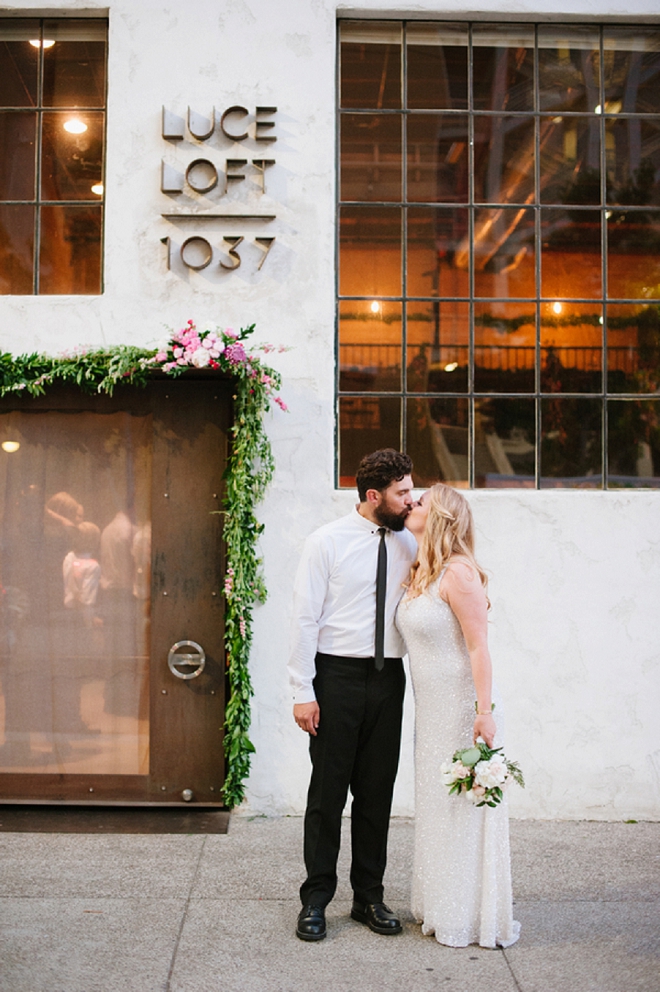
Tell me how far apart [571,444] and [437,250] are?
160 cm

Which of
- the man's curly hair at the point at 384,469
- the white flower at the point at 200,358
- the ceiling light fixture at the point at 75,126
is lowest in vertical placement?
the man's curly hair at the point at 384,469

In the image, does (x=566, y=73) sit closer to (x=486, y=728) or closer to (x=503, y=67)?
(x=503, y=67)

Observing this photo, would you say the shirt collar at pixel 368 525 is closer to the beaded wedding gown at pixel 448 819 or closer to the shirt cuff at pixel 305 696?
the beaded wedding gown at pixel 448 819

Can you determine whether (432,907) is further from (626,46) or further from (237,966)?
(626,46)

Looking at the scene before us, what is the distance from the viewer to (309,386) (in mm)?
5727

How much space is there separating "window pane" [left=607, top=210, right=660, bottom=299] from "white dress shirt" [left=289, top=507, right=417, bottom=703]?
10.1 feet

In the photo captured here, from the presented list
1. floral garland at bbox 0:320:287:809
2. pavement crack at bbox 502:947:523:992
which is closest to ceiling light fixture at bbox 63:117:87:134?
floral garland at bbox 0:320:287:809

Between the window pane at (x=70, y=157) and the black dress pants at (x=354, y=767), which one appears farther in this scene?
the window pane at (x=70, y=157)

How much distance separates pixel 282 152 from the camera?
227 inches

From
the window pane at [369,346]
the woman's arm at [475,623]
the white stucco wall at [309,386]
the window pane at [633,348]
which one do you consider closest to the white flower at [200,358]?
the white stucco wall at [309,386]

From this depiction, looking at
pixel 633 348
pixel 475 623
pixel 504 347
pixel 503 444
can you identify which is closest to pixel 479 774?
pixel 475 623

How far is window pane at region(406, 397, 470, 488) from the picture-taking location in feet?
19.5

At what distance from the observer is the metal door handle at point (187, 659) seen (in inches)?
221

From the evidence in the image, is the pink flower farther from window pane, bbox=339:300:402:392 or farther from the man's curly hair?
the man's curly hair
